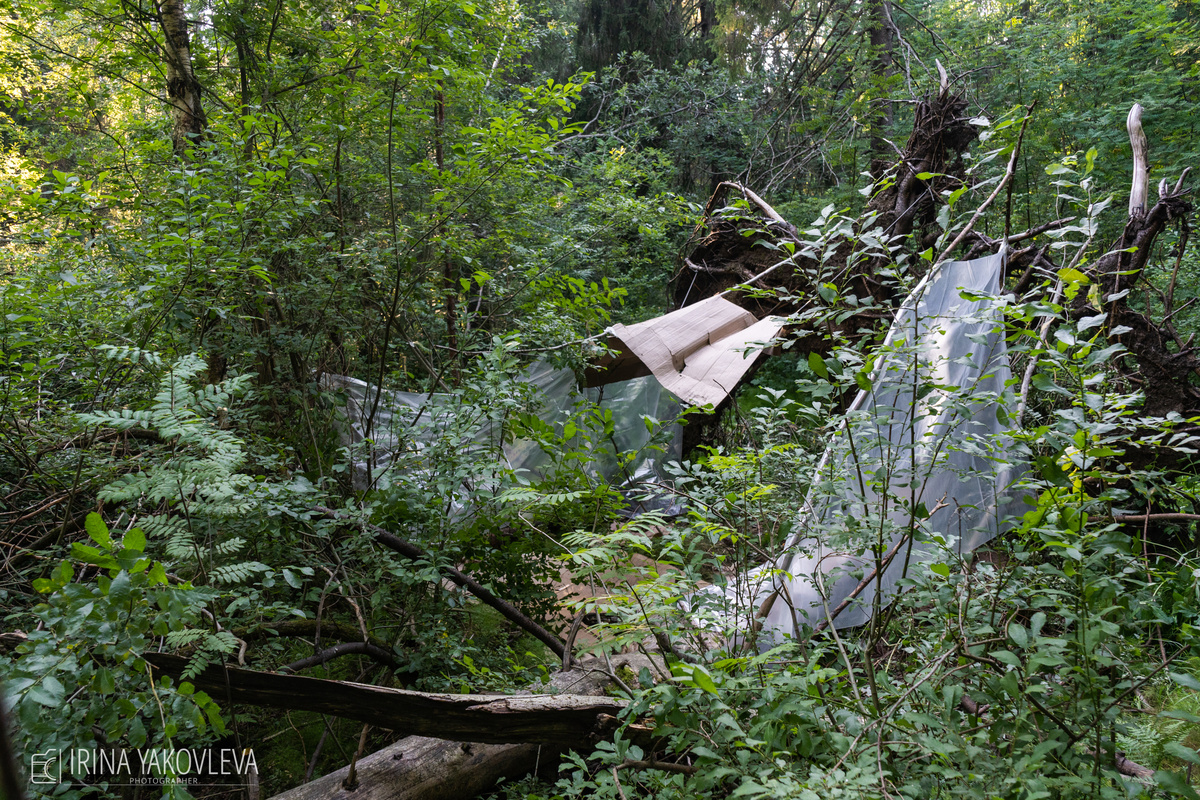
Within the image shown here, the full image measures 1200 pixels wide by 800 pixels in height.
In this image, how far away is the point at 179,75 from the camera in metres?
4.10

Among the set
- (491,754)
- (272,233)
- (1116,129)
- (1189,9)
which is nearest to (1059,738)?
(491,754)

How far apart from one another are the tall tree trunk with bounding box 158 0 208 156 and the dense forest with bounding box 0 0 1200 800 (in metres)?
0.03

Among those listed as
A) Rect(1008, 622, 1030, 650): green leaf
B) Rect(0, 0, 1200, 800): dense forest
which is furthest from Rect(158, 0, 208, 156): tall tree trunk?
Rect(1008, 622, 1030, 650): green leaf

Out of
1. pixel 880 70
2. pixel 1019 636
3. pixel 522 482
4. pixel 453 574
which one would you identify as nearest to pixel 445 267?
pixel 522 482

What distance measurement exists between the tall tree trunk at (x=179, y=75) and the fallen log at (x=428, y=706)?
140 inches

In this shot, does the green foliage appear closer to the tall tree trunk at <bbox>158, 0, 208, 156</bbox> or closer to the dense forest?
the dense forest

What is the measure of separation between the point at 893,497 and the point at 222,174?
11.4ft

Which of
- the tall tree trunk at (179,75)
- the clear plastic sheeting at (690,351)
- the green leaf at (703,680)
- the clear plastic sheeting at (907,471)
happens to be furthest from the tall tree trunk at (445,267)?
the green leaf at (703,680)

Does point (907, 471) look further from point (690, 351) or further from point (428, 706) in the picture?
point (690, 351)

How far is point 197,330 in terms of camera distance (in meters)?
3.44

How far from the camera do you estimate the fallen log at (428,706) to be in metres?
1.89

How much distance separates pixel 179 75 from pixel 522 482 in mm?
3475

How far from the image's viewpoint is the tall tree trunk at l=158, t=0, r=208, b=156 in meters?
4.07

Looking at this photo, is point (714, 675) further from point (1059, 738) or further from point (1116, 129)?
point (1116, 129)
